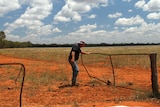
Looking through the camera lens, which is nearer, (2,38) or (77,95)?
(77,95)

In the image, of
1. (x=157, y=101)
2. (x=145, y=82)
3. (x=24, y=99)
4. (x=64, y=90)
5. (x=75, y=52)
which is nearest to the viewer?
(x=157, y=101)

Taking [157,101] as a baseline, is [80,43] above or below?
above

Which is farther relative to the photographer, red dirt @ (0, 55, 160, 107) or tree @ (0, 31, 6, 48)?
tree @ (0, 31, 6, 48)

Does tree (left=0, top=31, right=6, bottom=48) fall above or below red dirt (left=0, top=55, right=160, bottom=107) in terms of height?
above

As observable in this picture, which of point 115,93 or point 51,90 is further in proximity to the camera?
point 51,90

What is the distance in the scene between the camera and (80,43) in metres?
14.5

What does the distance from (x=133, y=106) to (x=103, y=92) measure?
3.53 metres

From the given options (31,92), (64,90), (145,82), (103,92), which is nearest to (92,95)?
(103,92)

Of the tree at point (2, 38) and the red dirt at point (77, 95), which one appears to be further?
the tree at point (2, 38)

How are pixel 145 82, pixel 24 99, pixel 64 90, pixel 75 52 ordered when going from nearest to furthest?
pixel 24 99
pixel 64 90
pixel 75 52
pixel 145 82

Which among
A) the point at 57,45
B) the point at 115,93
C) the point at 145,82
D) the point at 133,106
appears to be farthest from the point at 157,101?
the point at 57,45

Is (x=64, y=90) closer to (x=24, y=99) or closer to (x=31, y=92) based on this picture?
(x=31, y=92)

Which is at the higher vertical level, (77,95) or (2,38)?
(2,38)

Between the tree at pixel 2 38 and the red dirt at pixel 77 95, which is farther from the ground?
the tree at pixel 2 38
